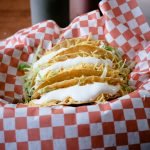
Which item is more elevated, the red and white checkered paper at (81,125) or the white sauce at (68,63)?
the white sauce at (68,63)

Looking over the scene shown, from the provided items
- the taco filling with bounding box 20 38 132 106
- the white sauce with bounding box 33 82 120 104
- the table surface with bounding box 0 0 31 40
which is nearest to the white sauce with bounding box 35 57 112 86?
the taco filling with bounding box 20 38 132 106

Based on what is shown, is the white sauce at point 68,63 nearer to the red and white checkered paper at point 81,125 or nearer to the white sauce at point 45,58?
the white sauce at point 45,58

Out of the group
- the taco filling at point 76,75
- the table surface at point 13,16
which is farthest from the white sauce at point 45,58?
the table surface at point 13,16

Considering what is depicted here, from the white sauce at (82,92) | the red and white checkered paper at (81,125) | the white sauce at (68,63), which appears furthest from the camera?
the white sauce at (68,63)

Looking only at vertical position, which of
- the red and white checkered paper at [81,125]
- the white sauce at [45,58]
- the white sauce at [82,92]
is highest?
the white sauce at [45,58]

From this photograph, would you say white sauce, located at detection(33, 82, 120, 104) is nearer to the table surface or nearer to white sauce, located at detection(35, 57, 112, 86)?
white sauce, located at detection(35, 57, 112, 86)

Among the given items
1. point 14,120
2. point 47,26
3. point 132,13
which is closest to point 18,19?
point 47,26
